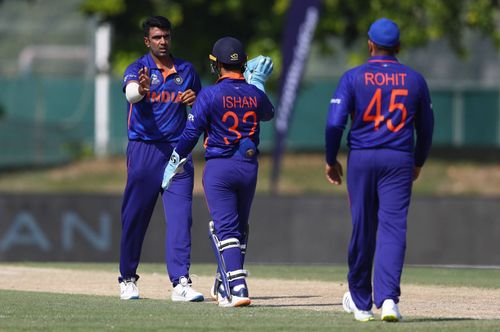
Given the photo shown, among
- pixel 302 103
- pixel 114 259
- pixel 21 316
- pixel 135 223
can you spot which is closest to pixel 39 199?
pixel 114 259

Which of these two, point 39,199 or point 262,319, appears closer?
point 262,319

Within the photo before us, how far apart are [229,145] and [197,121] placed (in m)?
0.30

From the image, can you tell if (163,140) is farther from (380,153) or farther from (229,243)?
(380,153)

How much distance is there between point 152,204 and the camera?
11.9 metres

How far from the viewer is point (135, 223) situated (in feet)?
39.0

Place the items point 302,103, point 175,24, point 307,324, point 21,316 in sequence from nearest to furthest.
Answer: point 307,324, point 21,316, point 175,24, point 302,103

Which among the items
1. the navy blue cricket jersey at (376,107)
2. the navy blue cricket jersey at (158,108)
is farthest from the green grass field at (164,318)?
the navy blue cricket jersey at (158,108)

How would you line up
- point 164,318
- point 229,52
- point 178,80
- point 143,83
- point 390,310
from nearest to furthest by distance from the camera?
point 390,310
point 164,318
point 229,52
point 143,83
point 178,80

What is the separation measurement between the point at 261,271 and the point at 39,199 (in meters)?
5.19

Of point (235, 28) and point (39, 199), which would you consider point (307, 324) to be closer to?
point (39, 199)

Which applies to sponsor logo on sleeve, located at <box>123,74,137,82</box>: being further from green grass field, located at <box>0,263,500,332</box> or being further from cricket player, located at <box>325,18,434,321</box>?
cricket player, located at <box>325,18,434,321</box>

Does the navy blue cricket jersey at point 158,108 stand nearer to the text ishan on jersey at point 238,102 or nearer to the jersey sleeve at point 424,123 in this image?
the text ishan on jersey at point 238,102

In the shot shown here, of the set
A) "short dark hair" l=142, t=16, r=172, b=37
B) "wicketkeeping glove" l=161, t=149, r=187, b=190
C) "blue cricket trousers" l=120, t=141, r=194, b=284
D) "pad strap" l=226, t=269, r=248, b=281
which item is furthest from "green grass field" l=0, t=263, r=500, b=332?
"short dark hair" l=142, t=16, r=172, b=37

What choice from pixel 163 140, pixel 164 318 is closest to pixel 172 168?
pixel 163 140
